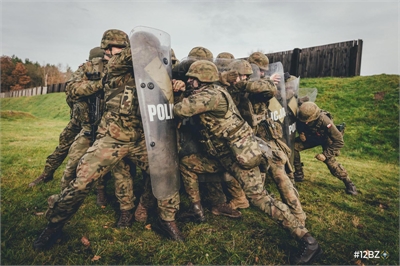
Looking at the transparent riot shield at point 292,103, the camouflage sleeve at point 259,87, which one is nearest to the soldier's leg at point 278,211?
the camouflage sleeve at point 259,87

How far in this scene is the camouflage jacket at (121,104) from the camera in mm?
3021

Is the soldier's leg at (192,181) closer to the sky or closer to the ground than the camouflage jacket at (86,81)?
closer to the ground

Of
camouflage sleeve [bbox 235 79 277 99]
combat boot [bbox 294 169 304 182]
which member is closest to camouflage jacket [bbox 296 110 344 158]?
combat boot [bbox 294 169 304 182]

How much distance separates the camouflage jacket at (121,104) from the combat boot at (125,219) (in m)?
1.06

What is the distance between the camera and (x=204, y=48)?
14.6ft

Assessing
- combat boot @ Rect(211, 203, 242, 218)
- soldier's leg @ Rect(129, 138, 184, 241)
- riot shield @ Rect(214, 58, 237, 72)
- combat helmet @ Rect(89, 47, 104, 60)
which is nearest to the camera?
soldier's leg @ Rect(129, 138, 184, 241)

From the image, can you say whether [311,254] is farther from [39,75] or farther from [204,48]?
[39,75]

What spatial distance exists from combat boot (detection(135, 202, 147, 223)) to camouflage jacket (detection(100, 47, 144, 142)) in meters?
1.07

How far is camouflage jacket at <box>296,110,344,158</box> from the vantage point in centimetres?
491

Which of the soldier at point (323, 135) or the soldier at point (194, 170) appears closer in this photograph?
the soldier at point (194, 170)

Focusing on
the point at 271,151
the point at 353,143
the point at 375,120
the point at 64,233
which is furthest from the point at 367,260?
the point at 375,120

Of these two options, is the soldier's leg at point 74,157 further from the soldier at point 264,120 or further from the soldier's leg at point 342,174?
the soldier's leg at point 342,174

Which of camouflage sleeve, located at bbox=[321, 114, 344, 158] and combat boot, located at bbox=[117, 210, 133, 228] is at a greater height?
camouflage sleeve, located at bbox=[321, 114, 344, 158]

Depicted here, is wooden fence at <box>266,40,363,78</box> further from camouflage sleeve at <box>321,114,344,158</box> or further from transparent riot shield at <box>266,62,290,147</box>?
transparent riot shield at <box>266,62,290,147</box>
